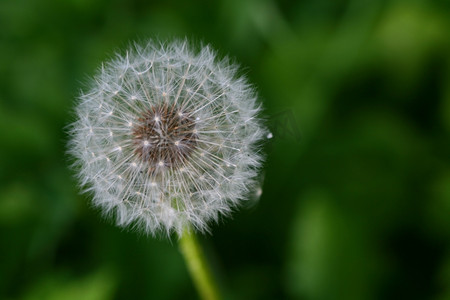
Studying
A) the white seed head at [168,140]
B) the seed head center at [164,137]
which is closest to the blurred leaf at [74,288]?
the white seed head at [168,140]

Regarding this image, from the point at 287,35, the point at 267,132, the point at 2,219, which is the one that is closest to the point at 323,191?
the point at 287,35

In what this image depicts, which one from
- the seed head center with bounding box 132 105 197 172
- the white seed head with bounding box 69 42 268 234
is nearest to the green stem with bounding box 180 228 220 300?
the white seed head with bounding box 69 42 268 234

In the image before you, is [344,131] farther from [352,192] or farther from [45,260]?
[45,260]

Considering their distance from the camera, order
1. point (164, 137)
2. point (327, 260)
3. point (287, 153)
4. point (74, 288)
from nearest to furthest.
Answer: point (164, 137) → point (74, 288) → point (327, 260) → point (287, 153)

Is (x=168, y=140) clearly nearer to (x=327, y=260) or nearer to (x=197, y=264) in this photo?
(x=197, y=264)

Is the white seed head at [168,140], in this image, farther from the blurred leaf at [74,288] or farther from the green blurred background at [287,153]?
the green blurred background at [287,153]

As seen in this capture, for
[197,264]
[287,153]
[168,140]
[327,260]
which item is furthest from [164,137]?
A: [287,153]
